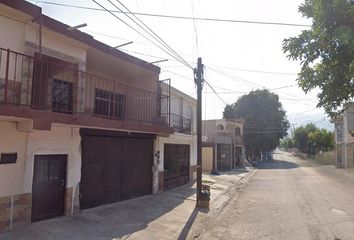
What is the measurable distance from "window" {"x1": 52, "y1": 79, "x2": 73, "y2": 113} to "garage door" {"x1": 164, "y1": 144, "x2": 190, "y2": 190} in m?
7.11

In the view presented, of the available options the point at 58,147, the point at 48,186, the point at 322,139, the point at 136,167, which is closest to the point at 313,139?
the point at 322,139

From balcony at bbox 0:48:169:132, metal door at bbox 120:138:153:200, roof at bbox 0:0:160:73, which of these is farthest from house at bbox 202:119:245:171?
roof at bbox 0:0:160:73

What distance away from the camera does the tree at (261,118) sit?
53562 mm

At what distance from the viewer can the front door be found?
32.7 ft

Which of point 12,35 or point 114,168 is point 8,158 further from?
point 114,168

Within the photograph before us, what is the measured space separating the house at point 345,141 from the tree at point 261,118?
33.0 feet

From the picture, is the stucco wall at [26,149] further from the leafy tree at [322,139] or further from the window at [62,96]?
the leafy tree at [322,139]

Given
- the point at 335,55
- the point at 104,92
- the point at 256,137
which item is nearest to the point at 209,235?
the point at 335,55

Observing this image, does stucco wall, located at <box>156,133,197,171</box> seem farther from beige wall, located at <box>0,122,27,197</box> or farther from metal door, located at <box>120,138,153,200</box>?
beige wall, located at <box>0,122,27,197</box>

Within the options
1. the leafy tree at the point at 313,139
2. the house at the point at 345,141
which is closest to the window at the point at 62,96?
the house at the point at 345,141

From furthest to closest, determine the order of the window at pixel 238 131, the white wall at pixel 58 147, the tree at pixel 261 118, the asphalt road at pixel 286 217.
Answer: the tree at pixel 261 118 → the window at pixel 238 131 → the asphalt road at pixel 286 217 → the white wall at pixel 58 147

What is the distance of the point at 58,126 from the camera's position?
415 inches

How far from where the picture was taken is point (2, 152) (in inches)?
349

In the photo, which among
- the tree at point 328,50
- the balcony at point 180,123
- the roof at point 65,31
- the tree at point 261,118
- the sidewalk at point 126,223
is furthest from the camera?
the tree at point 261,118
